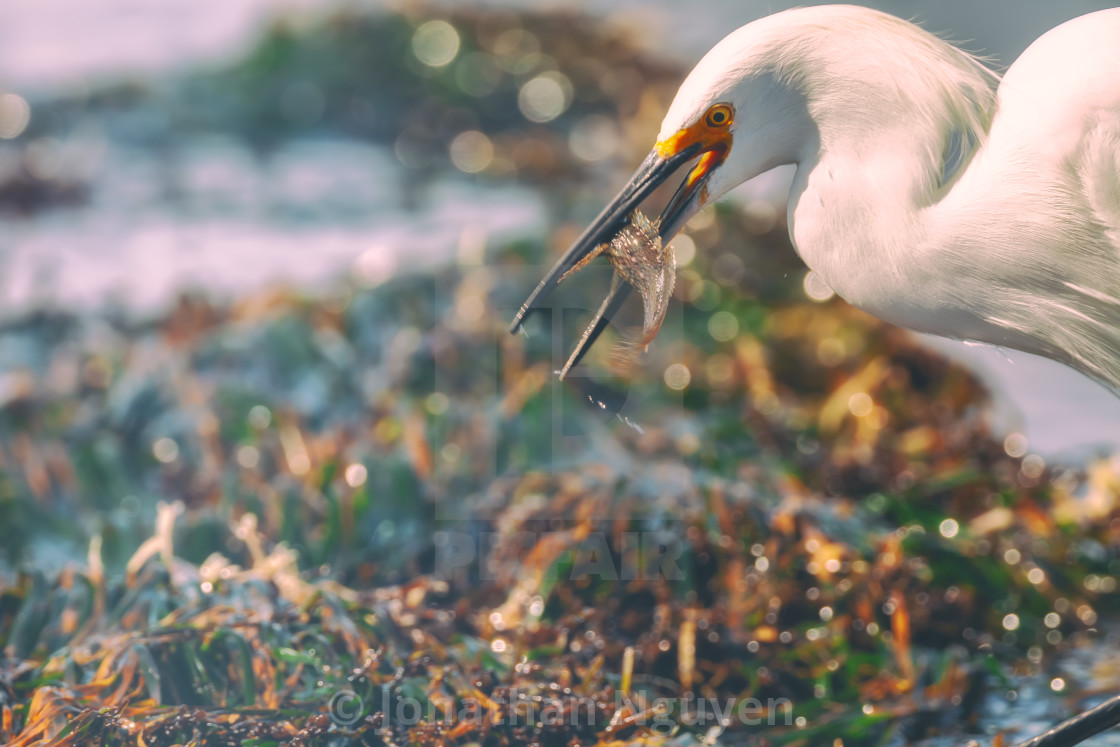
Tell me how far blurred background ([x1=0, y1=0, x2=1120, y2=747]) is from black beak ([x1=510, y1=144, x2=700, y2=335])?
0.27 m

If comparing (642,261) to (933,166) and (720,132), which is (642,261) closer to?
(720,132)

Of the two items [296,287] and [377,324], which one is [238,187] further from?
[377,324]

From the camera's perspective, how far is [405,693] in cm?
240

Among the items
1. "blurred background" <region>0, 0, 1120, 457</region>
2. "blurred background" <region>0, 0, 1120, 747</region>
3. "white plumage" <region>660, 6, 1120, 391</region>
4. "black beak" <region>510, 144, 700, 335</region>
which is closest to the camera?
"white plumage" <region>660, 6, 1120, 391</region>

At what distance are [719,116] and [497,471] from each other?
1.62 metres

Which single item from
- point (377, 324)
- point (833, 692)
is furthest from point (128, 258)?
point (833, 692)

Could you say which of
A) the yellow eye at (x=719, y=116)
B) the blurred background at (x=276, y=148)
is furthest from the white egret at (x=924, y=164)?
the blurred background at (x=276, y=148)

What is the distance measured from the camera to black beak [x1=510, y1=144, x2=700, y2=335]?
205 centimetres

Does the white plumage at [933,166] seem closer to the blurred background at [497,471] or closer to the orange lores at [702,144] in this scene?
the orange lores at [702,144]

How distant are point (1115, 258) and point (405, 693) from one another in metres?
1.61

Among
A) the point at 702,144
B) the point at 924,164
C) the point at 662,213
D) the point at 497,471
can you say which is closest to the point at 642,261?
the point at 662,213

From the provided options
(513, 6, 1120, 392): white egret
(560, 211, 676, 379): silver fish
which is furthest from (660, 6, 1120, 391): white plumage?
(560, 211, 676, 379): silver fish

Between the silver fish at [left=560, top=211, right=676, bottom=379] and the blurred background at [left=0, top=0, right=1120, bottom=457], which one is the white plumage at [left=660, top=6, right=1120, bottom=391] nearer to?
the silver fish at [left=560, top=211, right=676, bottom=379]

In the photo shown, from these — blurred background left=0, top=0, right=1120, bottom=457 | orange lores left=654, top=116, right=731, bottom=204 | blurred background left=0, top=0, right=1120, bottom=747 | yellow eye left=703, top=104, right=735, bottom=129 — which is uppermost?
yellow eye left=703, top=104, right=735, bottom=129
